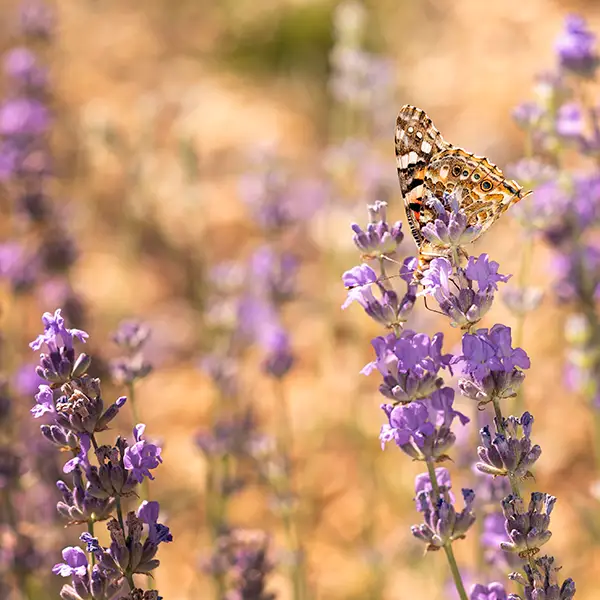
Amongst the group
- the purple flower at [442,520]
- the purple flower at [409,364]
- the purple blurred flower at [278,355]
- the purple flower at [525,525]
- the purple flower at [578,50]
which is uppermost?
the purple flower at [578,50]

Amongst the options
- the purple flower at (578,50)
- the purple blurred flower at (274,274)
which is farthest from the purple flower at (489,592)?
the purple blurred flower at (274,274)

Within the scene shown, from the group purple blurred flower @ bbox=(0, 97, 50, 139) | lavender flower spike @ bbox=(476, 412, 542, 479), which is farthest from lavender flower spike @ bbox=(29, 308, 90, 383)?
purple blurred flower @ bbox=(0, 97, 50, 139)

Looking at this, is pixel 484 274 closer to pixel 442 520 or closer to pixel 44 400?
pixel 442 520

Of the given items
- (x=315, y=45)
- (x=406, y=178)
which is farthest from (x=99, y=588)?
(x=315, y=45)

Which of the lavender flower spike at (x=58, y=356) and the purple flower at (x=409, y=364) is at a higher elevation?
the lavender flower spike at (x=58, y=356)

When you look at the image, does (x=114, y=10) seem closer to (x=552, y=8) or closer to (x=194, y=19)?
(x=194, y=19)

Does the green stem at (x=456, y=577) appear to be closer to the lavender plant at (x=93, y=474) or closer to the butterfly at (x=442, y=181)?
the lavender plant at (x=93, y=474)

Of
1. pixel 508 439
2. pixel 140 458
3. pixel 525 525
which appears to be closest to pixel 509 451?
pixel 508 439
